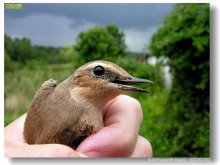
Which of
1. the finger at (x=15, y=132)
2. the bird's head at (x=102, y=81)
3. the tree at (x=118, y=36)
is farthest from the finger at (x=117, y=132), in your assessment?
the tree at (x=118, y=36)

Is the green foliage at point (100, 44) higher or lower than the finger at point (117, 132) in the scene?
higher

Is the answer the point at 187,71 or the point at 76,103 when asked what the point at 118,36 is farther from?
the point at 76,103

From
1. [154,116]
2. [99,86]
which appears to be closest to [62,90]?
[99,86]

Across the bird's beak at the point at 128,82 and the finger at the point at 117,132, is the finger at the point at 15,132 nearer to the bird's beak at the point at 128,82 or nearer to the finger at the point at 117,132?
the finger at the point at 117,132

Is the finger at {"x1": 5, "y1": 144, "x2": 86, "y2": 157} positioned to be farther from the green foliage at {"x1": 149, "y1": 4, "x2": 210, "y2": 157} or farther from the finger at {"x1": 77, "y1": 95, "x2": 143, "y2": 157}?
the green foliage at {"x1": 149, "y1": 4, "x2": 210, "y2": 157}

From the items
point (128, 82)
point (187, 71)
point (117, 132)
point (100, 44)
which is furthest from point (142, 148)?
point (100, 44)

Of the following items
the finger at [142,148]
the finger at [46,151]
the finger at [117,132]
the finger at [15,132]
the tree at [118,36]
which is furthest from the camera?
the tree at [118,36]

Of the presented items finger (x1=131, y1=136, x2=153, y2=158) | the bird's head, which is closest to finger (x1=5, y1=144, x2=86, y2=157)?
the bird's head
